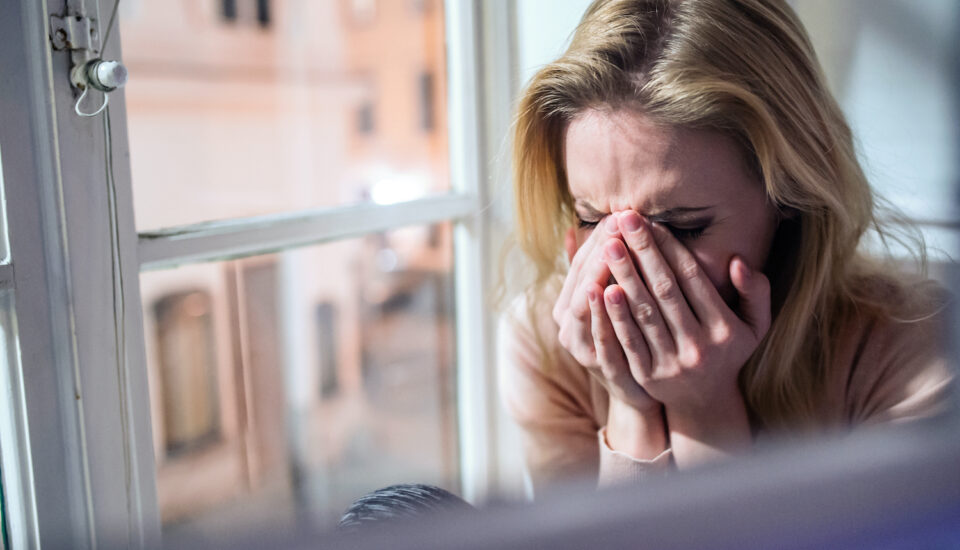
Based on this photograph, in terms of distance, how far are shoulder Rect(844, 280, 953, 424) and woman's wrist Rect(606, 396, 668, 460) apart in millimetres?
218

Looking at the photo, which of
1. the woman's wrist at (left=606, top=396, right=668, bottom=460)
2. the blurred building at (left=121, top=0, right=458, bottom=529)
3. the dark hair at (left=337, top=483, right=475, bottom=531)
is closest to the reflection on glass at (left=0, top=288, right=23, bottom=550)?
the blurred building at (left=121, top=0, right=458, bottom=529)

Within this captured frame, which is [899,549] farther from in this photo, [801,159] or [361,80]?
[361,80]

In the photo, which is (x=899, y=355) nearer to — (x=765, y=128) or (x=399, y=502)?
(x=765, y=128)

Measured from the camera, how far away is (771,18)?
2.39 ft

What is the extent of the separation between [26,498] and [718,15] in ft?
2.65

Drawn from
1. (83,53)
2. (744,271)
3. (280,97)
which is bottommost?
(744,271)

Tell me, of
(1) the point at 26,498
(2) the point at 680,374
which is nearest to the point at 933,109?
(2) the point at 680,374

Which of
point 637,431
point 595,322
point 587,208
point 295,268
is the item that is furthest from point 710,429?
point 295,268

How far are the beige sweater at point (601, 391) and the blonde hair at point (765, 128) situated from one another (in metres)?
0.03

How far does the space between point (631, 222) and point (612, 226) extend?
0.03 m

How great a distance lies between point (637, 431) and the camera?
847mm

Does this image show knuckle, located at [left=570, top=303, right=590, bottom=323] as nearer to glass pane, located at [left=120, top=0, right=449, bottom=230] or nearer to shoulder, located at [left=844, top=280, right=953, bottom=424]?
shoulder, located at [left=844, top=280, right=953, bottom=424]

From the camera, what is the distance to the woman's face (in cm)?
72

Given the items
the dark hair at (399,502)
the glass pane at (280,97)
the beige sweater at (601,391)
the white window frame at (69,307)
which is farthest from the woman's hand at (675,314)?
the glass pane at (280,97)
